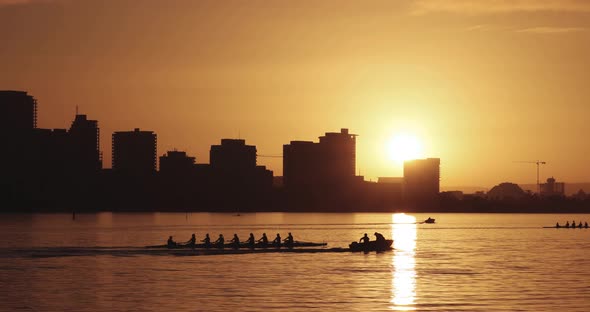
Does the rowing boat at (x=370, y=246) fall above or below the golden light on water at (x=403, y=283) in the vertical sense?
above

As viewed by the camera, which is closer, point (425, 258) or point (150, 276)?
point (150, 276)

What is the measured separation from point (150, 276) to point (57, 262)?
77.0 ft

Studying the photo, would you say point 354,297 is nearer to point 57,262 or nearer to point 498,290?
point 498,290

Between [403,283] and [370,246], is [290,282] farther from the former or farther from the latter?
[370,246]

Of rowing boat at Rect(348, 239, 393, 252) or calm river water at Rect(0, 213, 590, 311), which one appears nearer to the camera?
calm river water at Rect(0, 213, 590, 311)

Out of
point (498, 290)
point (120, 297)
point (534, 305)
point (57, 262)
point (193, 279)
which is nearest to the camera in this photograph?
point (534, 305)

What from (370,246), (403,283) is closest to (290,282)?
(403,283)

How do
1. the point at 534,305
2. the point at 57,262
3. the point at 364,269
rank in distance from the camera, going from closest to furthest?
1. the point at 534,305
2. the point at 364,269
3. the point at 57,262

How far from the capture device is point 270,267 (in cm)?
9994

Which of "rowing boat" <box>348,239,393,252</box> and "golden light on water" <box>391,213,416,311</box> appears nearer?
"golden light on water" <box>391,213,416,311</box>

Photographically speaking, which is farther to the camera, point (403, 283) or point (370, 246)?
point (370, 246)

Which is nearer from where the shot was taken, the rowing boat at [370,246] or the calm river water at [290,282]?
the calm river water at [290,282]

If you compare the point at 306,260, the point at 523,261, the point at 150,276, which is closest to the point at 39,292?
the point at 150,276

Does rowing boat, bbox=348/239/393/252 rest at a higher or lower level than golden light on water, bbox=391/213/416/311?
higher
